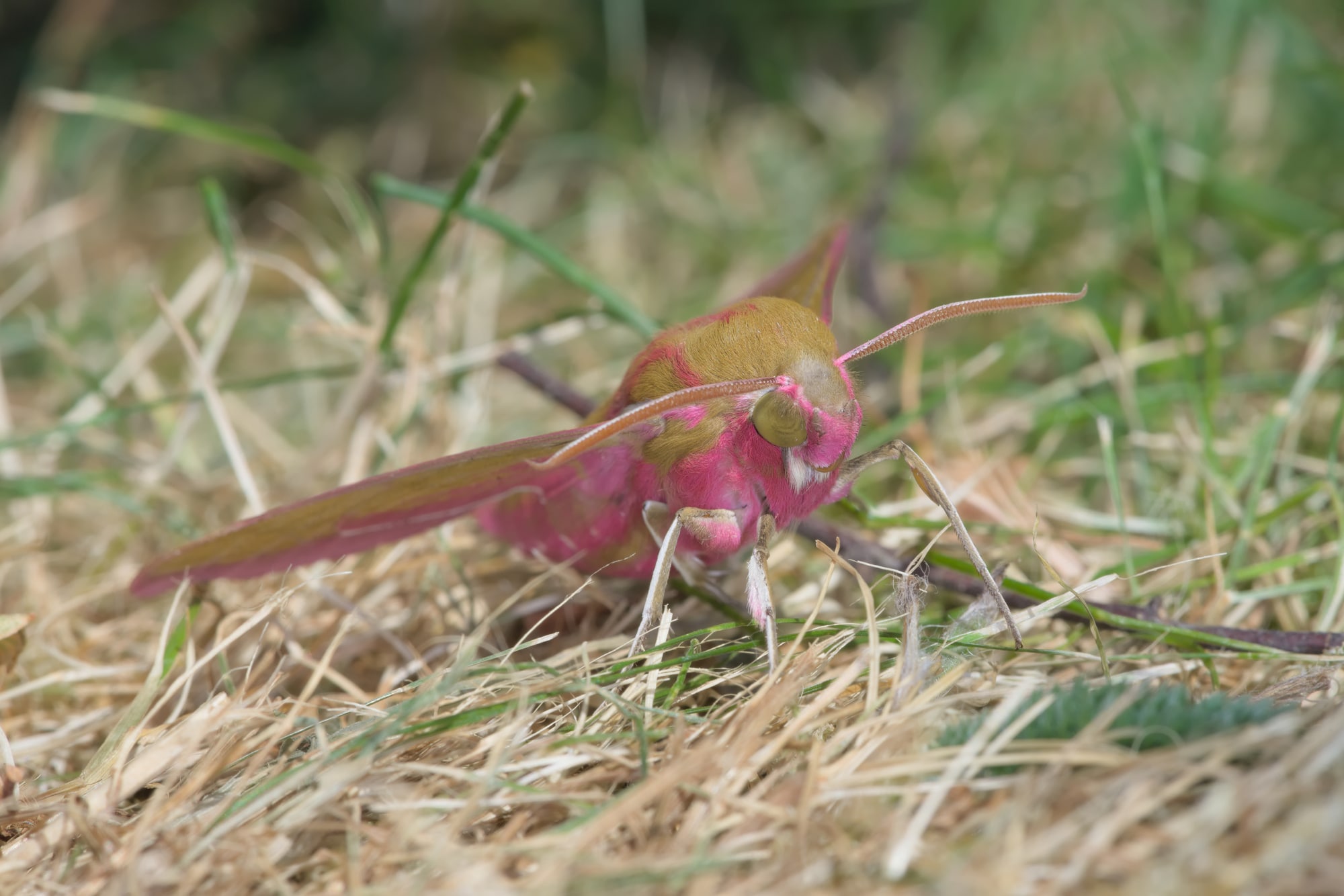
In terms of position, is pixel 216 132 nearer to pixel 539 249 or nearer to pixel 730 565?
pixel 539 249

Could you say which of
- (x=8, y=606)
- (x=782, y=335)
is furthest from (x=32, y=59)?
(x=782, y=335)

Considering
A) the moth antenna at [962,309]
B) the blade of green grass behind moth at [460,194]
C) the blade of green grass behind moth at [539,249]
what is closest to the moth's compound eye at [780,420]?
the moth antenna at [962,309]

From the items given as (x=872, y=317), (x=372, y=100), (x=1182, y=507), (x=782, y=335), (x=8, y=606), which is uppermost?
(x=372, y=100)

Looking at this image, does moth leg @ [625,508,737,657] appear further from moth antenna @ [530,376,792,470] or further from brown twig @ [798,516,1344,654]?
brown twig @ [798,516,1344,654]

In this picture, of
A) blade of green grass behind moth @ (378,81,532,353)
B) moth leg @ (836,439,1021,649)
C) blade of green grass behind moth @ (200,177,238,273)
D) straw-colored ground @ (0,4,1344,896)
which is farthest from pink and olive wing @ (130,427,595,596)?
blade of green grass behind moth @ (200,177,238,273)

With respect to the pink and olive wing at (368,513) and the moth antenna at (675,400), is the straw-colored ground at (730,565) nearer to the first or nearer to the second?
the pink and olive wing at (368,513)

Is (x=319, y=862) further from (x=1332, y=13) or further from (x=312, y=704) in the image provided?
(x=1332, y=13)

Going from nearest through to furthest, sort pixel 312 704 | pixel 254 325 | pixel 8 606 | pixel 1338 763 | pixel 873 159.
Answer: pixel 1338 763
pixel 312 704
pixel 8 606
pixel 254 325
pixel 873 159
